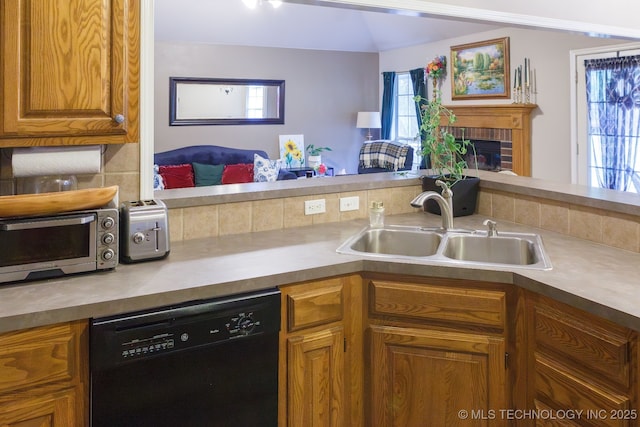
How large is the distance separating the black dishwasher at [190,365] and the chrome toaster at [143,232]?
356mm

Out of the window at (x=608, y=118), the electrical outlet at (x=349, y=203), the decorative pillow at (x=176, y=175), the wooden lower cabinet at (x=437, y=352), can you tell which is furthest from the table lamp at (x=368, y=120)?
the wooden lower cabinet at (x=437, y=352)

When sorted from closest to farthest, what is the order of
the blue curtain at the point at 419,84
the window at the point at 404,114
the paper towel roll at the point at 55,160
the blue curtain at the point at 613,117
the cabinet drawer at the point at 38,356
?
the cabinet drawer at the point at 38,356 → the paper towel roll at the point at 55,160 → the blue curtain at the point at 613,117 → the blue curtain at the point at 419,84 → the window at the point at 404,114

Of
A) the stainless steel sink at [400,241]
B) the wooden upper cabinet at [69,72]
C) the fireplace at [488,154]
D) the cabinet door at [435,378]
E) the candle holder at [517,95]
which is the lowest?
the cabinet door at [435,378]

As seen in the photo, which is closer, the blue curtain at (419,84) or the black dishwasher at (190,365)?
the black dishwasher at (190,365)

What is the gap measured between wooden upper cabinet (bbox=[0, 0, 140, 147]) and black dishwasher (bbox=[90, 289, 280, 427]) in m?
0.64

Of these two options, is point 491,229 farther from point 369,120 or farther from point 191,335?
point 369,120

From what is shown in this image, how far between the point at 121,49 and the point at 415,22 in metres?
6.16

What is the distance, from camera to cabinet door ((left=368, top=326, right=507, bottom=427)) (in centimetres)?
179

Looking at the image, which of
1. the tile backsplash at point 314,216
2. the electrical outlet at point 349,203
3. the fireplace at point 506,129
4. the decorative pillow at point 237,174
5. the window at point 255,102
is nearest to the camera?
the tile backsplash at point 314,216

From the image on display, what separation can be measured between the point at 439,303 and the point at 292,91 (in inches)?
260

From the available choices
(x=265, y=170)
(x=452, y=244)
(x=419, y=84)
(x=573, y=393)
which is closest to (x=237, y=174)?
(x=265, y=170)

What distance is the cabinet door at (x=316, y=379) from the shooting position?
178cm

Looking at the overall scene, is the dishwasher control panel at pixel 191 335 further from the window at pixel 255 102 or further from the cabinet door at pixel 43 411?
the window at pixel 255 102

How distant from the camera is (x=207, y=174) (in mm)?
6840
